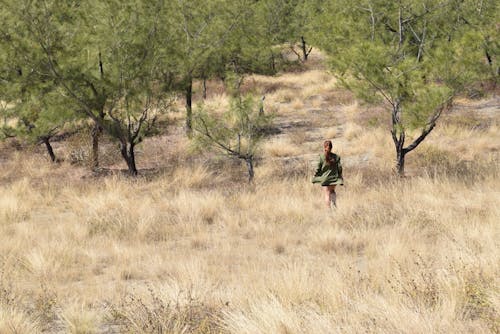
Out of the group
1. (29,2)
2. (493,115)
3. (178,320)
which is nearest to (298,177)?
(29,2)

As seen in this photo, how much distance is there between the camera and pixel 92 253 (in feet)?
22.4

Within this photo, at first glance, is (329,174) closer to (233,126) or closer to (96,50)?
(233,126)

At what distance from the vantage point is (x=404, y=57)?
10555 millimetres

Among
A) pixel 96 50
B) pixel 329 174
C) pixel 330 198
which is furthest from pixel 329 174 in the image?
pixel 96 50

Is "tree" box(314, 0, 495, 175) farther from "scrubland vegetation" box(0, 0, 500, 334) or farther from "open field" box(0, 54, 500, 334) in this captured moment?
"open field" box(0, 54, 500, 334)

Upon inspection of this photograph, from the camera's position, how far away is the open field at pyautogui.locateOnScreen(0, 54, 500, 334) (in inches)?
172

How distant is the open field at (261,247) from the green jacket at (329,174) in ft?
1.76

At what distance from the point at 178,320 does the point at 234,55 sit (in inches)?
566

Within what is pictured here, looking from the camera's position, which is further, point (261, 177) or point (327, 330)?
point (261, 177)

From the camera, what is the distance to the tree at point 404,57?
32.3 feet

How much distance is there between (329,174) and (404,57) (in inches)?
137

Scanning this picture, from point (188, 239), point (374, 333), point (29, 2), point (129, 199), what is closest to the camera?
point (374, 333)

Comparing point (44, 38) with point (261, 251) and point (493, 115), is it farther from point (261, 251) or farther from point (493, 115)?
point (493, 115)

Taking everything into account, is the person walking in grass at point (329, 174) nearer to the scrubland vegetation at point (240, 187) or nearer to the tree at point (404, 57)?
the scrubland vegetation at point (240, 187)
